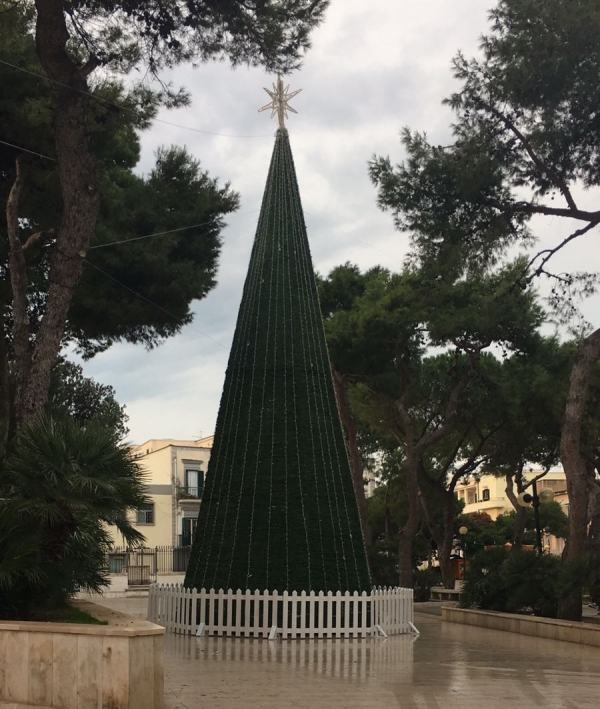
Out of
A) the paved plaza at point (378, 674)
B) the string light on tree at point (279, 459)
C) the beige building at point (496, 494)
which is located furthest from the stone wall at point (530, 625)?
the beige building at point (496, 494)

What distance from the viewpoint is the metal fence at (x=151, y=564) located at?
36.7m

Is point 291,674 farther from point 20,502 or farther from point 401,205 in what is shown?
point 401,205

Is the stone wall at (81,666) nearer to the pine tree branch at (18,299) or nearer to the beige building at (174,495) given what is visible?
the pine tree branch at (18,299)

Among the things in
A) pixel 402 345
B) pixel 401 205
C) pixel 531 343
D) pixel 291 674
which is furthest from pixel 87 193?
pixel 531 343

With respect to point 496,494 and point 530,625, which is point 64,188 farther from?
point 496,494

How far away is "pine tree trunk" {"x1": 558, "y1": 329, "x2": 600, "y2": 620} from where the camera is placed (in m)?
15.1

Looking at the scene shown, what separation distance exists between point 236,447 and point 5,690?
21.8ft

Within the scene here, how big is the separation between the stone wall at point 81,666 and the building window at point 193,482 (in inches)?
1788

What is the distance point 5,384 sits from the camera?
18.7 meters

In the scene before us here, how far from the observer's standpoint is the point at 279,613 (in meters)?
12.5

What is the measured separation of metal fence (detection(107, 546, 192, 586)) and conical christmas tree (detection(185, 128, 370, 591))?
78.0 ft

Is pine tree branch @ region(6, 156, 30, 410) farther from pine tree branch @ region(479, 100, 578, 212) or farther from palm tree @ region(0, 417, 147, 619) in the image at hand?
pine tree branch @ region(479, 100, 578, 212)

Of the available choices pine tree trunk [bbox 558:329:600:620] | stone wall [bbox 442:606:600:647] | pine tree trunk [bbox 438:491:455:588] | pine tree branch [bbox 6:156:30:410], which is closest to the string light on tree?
stone wall [bbox 442:606:600:647]

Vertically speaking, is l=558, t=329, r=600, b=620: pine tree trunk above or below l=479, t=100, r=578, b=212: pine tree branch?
below
